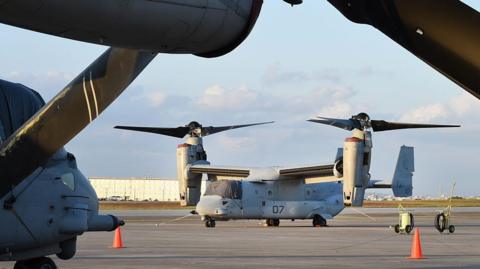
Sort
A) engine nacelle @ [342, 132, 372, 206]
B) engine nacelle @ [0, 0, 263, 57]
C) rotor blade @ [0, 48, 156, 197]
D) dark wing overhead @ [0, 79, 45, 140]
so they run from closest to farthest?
1. engine nacelle @ [0, 0, 263, 57]
2. rotor blade @ [0, 48, 156, 197]
3. dark wing overhead @ [0, 79, 45, 140]
4. engine nacelle @ [342, 132, 372, 206]

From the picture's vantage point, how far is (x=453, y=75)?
15.2 ft

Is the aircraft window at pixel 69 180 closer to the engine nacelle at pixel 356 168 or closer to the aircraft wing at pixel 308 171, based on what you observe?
the engine nacelle at pixel 356 168

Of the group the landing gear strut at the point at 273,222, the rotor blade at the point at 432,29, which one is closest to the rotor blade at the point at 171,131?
the landing gear strut at the point at 273,222

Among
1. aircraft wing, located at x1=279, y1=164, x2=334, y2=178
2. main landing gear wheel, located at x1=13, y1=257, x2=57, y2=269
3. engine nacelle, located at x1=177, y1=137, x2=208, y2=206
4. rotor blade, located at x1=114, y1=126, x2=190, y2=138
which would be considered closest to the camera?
main landing gear wheel, located at x1=13, y1=257, x2=57, y2=269

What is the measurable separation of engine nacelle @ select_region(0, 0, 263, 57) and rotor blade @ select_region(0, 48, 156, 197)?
6.37ft

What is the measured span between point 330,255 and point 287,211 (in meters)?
23.9

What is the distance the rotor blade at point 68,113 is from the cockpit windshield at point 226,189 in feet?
118

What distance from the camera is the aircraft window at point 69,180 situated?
29.5 ft

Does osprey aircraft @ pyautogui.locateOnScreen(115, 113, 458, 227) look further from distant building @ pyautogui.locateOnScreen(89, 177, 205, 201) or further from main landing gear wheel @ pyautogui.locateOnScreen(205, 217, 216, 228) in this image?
distant building @ pyautogui.locateOnScreen(89, 177, 205, 201)

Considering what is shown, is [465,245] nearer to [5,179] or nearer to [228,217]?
[228,217]

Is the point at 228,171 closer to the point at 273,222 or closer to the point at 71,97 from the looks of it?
the point at 273,222

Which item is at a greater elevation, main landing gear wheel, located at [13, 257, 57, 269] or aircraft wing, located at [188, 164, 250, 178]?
aircraft wing, located at [188, 164, 250, 178]

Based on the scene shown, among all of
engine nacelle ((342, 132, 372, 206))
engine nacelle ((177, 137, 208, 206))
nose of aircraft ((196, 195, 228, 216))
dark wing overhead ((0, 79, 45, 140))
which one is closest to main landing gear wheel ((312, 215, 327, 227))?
nose of aircraft ((196, 195, 228, 216))

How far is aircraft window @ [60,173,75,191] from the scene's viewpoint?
8977mm
